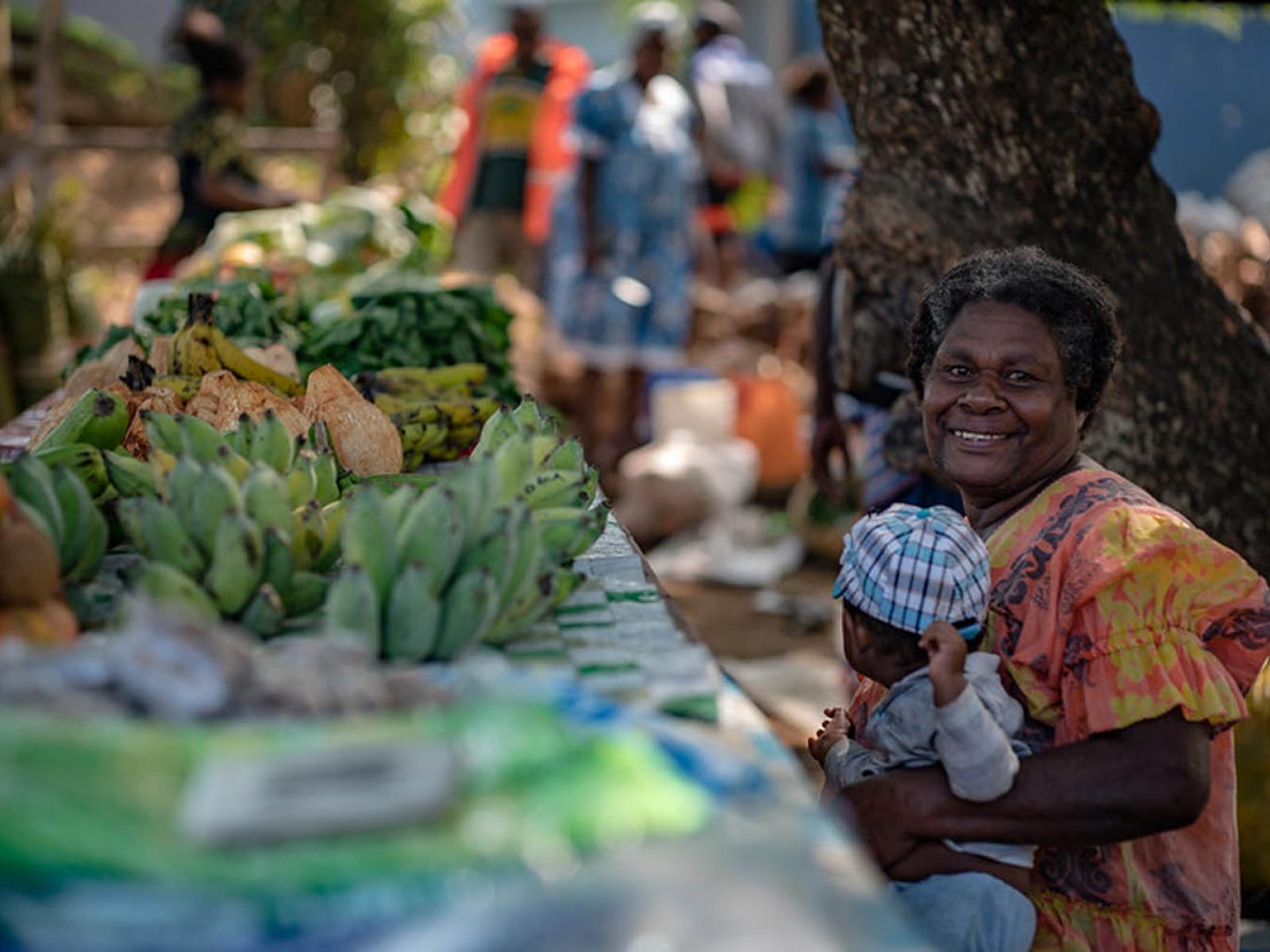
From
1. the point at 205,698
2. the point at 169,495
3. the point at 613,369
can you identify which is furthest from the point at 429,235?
the point at 205,698

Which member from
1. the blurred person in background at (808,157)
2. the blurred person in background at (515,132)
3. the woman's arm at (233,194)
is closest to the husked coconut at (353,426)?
the woman's arm at (233,194)

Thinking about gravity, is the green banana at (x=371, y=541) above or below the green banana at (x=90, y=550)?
above

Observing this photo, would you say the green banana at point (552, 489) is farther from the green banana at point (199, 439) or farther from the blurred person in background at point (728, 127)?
the blurred person in background at point (728, 127)

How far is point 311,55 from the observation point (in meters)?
12.2

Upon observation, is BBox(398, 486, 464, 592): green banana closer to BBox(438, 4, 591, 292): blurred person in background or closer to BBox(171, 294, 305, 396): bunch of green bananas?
BBox(171, 294, 305, 396): bunch of green bananas

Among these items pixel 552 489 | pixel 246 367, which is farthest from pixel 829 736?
pixel 246 367

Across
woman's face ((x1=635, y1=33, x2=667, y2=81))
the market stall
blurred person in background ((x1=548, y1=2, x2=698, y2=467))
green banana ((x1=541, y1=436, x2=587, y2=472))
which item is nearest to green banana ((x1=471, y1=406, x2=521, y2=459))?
the market stall

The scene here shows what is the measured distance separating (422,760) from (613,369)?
7.72 metres

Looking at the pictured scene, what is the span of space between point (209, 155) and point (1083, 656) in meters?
5.70

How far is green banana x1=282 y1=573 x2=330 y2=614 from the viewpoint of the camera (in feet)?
6.43

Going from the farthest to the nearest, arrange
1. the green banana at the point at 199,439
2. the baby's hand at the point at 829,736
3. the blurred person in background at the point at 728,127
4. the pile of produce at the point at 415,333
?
the blurred person in background at the point at 728,127 → the pile of produce at the point at 415,333 → the baby's hand at the point at 829,736 → the green banana at the point at 199,439

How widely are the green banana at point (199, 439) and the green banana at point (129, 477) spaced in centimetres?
8

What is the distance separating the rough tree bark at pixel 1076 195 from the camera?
3.59m

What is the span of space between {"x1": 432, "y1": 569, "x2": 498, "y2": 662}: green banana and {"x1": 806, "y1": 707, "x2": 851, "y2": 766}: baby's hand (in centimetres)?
81
